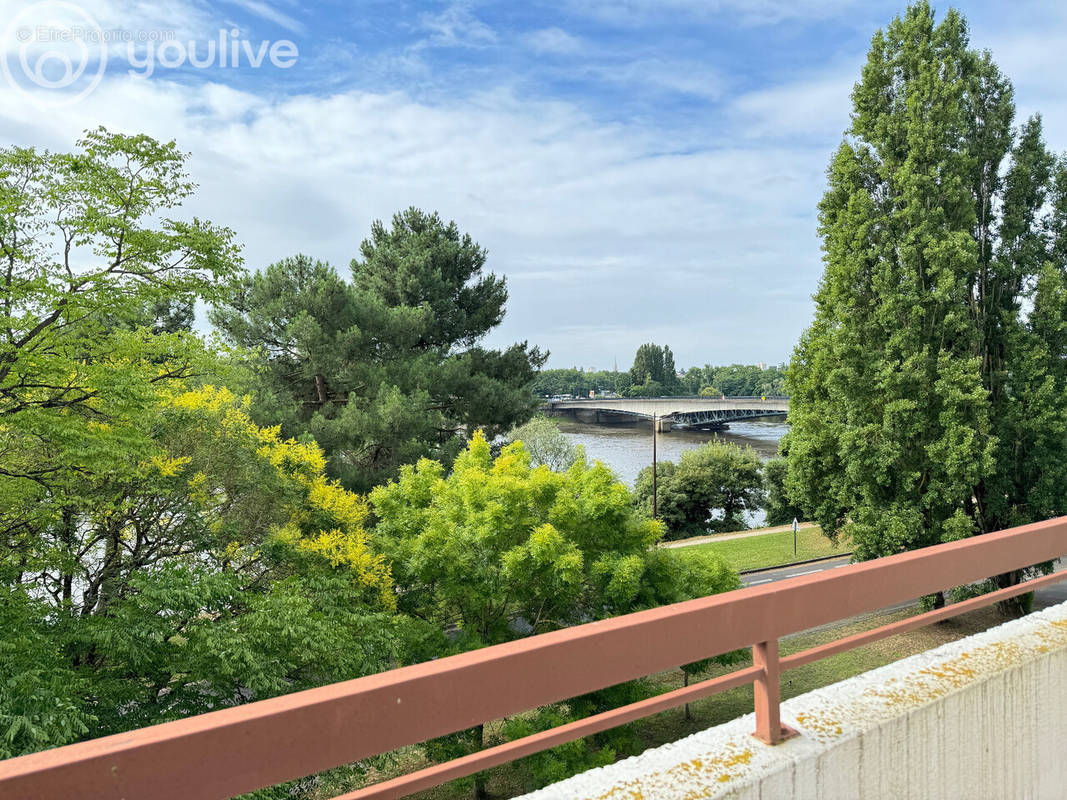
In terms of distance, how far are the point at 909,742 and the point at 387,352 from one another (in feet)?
77.2

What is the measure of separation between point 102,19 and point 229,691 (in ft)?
36.6

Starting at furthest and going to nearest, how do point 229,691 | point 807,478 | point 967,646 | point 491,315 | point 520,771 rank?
point 491,315
point 807,478
point 520,771
point 229,691
point 967,646

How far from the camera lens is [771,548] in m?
28.4

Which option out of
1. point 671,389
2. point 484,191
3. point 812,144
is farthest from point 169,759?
point 671,389

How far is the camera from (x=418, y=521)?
14.0 meters

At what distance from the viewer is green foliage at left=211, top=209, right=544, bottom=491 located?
21156 mm

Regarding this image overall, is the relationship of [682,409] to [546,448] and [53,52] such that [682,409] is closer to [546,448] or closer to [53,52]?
[546,448]

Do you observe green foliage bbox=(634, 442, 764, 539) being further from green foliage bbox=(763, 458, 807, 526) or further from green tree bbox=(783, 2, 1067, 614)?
green tree bbox=(783, 2, 1067, 614)

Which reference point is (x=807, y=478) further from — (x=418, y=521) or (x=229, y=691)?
(x=229, y=691)

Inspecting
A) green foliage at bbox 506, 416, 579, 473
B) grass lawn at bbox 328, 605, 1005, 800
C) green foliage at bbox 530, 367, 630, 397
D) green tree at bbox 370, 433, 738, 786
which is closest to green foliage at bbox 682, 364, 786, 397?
green foliage at bbox 530, 367, 630, 397

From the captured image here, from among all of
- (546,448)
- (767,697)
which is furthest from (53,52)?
(546,448)

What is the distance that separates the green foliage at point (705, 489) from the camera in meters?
37.4

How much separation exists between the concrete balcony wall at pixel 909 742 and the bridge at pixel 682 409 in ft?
162

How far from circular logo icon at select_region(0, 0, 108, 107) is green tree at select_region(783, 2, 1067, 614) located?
15549mm
